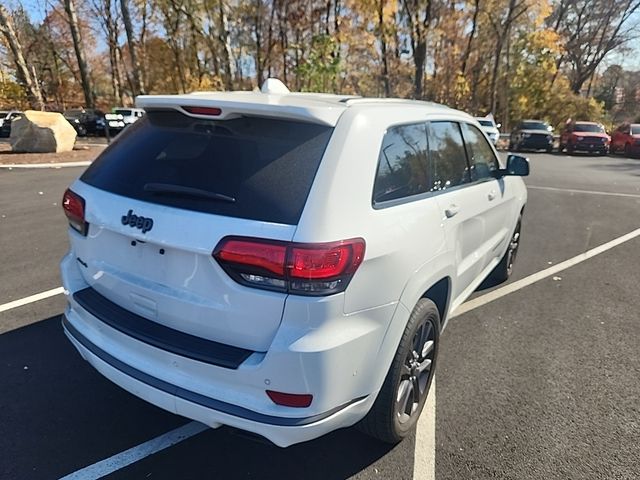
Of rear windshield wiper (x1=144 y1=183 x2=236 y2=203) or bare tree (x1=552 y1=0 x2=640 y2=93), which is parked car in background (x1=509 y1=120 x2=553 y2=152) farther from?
rear windshield wiper (x1=144 y1=183 x2=236 y2=203)

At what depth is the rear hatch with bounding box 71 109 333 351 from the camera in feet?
6.26

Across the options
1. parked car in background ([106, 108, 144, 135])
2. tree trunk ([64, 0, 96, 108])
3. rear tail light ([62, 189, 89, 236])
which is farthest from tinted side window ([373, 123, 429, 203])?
parked car in background ([106, 108, 144, 135])

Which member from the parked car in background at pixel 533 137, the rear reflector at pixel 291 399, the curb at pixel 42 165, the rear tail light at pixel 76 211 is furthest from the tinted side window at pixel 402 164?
the parked car in background at pixel 533 137

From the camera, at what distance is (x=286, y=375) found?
1.87 m

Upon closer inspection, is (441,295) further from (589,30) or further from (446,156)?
(589,30)

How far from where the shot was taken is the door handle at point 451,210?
2787 millimetres

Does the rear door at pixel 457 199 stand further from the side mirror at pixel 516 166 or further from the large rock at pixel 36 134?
the large rock at pixel 36 134

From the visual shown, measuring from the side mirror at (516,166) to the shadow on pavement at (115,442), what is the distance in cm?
258

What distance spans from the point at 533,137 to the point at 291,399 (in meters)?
27.0

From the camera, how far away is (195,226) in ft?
6.38

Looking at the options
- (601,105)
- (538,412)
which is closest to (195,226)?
(538,412)

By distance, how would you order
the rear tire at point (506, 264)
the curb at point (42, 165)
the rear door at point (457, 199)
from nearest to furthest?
1. the rear door at point (457, 199)
2. the rear tire at point (506, 264)
3. the curb at point (42, 165)

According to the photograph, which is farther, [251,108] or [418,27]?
[418,27]

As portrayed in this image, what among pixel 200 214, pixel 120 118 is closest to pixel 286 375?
pixel 200 214
